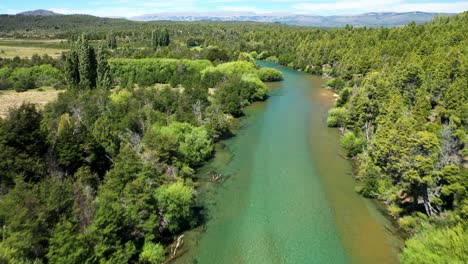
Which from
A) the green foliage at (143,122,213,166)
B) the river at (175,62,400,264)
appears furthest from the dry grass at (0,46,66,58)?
the river at (175,62,400,264)

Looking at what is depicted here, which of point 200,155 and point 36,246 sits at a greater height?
point 36,246

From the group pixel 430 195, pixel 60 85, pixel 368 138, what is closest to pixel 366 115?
pixel 368 138

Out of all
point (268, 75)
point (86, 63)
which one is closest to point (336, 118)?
point (268, 75)

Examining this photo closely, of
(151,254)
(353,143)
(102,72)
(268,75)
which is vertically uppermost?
(102,72)

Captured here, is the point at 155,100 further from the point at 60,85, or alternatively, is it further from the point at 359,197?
the point at 60,85

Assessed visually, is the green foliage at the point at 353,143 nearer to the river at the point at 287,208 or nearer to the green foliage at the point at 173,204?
the river at the point at 287,208

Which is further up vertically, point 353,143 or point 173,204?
point 173,204

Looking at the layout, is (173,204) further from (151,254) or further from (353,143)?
(353,143)

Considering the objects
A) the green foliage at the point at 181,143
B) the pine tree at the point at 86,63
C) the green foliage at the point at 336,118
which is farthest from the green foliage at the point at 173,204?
the pine tree at the point at 86,63
